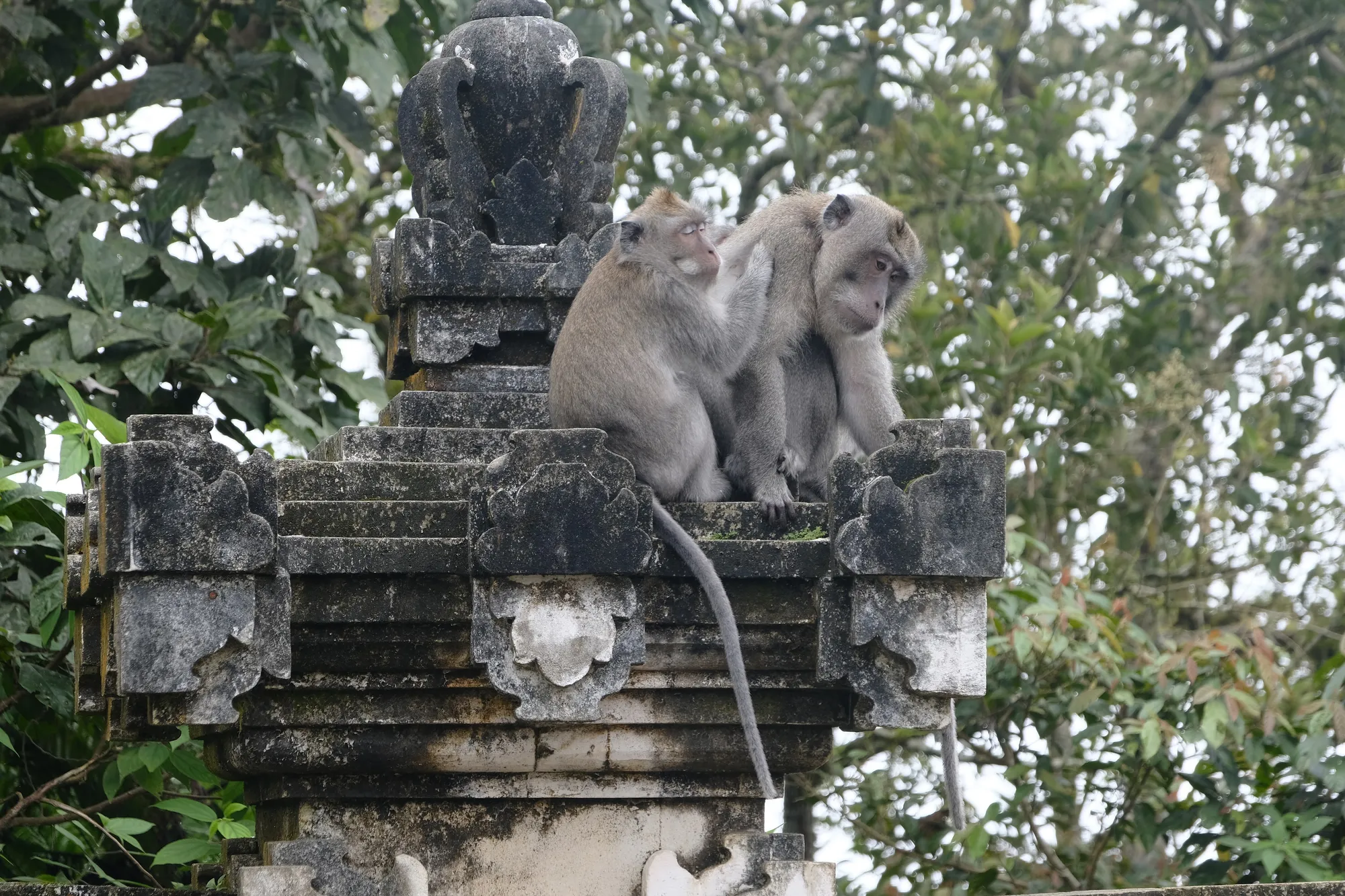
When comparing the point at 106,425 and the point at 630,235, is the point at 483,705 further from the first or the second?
the point at 106,425

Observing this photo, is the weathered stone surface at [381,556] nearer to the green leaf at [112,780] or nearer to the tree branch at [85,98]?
the green leaf at [112,780]

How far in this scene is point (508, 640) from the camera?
478cm

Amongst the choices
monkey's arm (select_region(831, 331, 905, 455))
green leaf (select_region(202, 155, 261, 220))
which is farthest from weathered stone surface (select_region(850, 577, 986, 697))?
green leaf (select_region(202, 155, 261, 220))

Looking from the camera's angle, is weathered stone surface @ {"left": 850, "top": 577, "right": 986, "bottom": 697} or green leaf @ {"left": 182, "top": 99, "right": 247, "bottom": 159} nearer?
weathered stone surface @ {"left": 850, "top": 577, "right": 986, "bottom": 697}

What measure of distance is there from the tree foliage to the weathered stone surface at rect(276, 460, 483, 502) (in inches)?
46.1

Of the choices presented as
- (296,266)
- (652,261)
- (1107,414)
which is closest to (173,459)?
(652,261)

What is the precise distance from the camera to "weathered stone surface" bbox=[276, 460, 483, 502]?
512cm

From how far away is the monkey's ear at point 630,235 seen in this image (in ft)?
17.8

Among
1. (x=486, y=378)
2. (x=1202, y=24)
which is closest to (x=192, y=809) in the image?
(x=486, y=378)

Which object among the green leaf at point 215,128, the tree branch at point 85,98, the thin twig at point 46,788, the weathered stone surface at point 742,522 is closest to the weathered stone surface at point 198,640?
the weathered stone surface at point 742,522

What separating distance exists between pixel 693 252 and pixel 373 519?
1282 mm

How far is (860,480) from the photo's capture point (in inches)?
195

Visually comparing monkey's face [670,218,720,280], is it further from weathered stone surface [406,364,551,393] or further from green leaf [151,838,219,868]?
green leaf [151,838,219,868]

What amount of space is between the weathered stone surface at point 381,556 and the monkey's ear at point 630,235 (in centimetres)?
114
